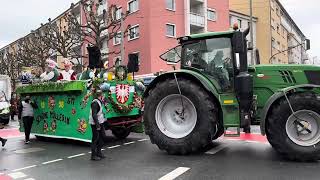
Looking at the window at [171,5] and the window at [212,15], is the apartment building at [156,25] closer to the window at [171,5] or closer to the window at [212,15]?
the window at [171,5]

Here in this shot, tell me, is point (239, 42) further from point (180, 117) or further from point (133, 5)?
point (133, 5)

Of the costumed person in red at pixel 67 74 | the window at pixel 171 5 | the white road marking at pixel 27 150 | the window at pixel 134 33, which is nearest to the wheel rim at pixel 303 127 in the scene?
the white road marking at pixel 27 150

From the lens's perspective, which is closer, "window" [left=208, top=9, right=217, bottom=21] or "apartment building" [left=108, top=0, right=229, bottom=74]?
"apartment building" [left=108, top=0, right=229, bottom=74]

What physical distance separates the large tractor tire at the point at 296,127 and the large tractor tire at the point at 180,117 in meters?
1.28

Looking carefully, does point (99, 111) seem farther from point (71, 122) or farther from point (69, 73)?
point (69, 73)

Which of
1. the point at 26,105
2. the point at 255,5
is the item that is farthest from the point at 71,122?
the point at 255,5

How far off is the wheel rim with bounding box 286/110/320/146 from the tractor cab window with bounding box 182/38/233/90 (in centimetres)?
152

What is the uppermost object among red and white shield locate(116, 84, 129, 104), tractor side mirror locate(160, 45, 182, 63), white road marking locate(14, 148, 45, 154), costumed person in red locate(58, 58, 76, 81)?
tractor side mirror locate(160, 45, 182, 63)

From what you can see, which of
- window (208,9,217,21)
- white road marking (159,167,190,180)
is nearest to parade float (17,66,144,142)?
white road marking (159,167,190,180)

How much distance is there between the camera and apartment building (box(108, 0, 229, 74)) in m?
35.7

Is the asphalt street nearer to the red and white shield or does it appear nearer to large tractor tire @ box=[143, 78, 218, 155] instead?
large tractor tire @ box=[143, 78, 218, 155]

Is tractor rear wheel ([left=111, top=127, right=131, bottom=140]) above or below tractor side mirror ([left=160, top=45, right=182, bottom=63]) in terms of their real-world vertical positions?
below

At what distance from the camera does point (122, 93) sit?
1135cm

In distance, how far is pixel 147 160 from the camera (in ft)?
28.5
